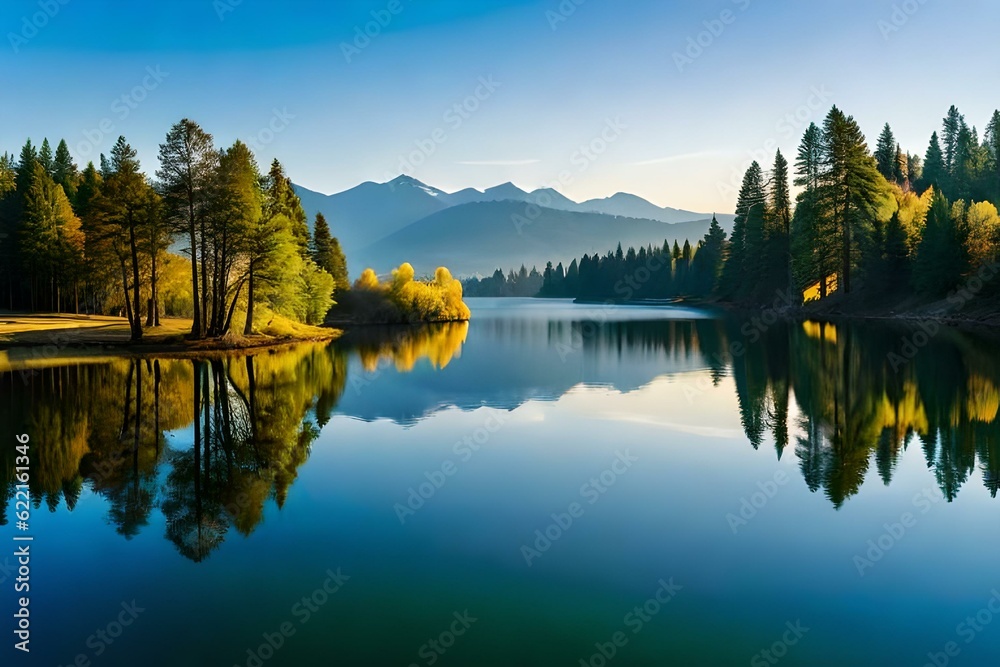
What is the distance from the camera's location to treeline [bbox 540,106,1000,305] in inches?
2527

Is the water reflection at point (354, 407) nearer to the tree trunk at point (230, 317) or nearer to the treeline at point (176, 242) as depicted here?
the tree trunk at point (230, 317)

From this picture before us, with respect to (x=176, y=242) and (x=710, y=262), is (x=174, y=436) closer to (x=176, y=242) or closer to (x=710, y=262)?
(x=176, y=242)

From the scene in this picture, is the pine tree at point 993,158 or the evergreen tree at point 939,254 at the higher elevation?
the pine tree at point 993,158

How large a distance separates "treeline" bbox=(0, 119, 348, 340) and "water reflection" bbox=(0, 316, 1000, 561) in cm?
758

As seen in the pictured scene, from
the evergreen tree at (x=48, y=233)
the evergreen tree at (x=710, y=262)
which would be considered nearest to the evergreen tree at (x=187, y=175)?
the evergreen tree at (x=48, y=233)

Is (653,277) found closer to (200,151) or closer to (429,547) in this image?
(200,151)

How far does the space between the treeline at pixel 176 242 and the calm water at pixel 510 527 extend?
19819 millimetres

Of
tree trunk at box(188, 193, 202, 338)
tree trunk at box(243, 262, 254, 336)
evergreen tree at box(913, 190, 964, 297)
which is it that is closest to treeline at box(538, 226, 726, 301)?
evergreen tree at box(913, 190, 964, 297)

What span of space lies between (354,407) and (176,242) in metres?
31.1

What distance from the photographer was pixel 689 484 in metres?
14.8

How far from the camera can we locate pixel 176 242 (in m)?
48.8

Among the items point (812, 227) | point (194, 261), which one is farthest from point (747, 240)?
point (194, 261)

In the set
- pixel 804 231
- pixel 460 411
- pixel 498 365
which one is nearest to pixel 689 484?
pixel 460 411

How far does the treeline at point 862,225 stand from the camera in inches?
2527
